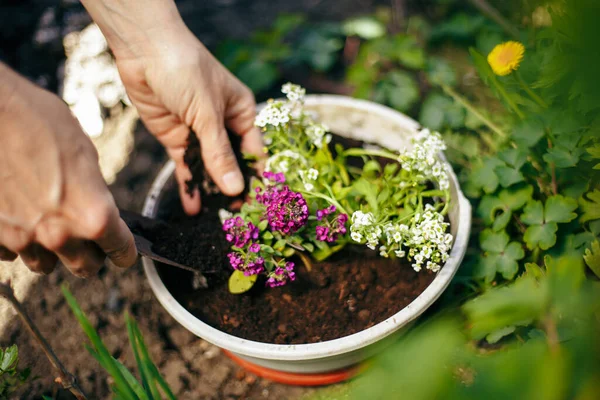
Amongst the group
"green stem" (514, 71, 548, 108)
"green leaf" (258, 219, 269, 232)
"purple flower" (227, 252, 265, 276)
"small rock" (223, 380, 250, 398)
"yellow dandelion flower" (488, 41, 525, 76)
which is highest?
"yellow dandelion flower" (488, 41, 525, 76)

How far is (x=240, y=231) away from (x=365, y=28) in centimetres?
167

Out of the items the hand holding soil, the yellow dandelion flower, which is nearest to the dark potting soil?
the hand holding soil

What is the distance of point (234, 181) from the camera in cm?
180

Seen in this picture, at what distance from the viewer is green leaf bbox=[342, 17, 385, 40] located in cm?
275

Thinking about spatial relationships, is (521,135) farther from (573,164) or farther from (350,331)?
(350,331)

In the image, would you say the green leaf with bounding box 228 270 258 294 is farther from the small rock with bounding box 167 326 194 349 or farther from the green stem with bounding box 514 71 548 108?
the green stem with bounding box 514 71 548 108

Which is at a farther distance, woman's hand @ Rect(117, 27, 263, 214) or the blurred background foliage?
woman's hand @ Rect(117, 27, 263, 214)

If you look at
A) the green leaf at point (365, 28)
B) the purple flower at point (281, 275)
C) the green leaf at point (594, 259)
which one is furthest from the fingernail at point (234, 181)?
the green leaf at point (365, 28)

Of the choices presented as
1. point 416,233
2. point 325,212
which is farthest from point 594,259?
point 325,212

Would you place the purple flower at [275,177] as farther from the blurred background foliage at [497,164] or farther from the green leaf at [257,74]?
the green leaf at [257,74]

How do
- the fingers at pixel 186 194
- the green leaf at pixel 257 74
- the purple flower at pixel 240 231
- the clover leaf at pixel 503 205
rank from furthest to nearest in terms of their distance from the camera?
the green leaf at pixel 257 74 < the fingers at pixel 186 194 < the clover leaf at pixel 503 205 < the purple flower at pixel 240 231

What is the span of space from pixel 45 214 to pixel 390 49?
185 cm

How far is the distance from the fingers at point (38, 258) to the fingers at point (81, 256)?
0.14 ft

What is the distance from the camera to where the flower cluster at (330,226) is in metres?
1.53
